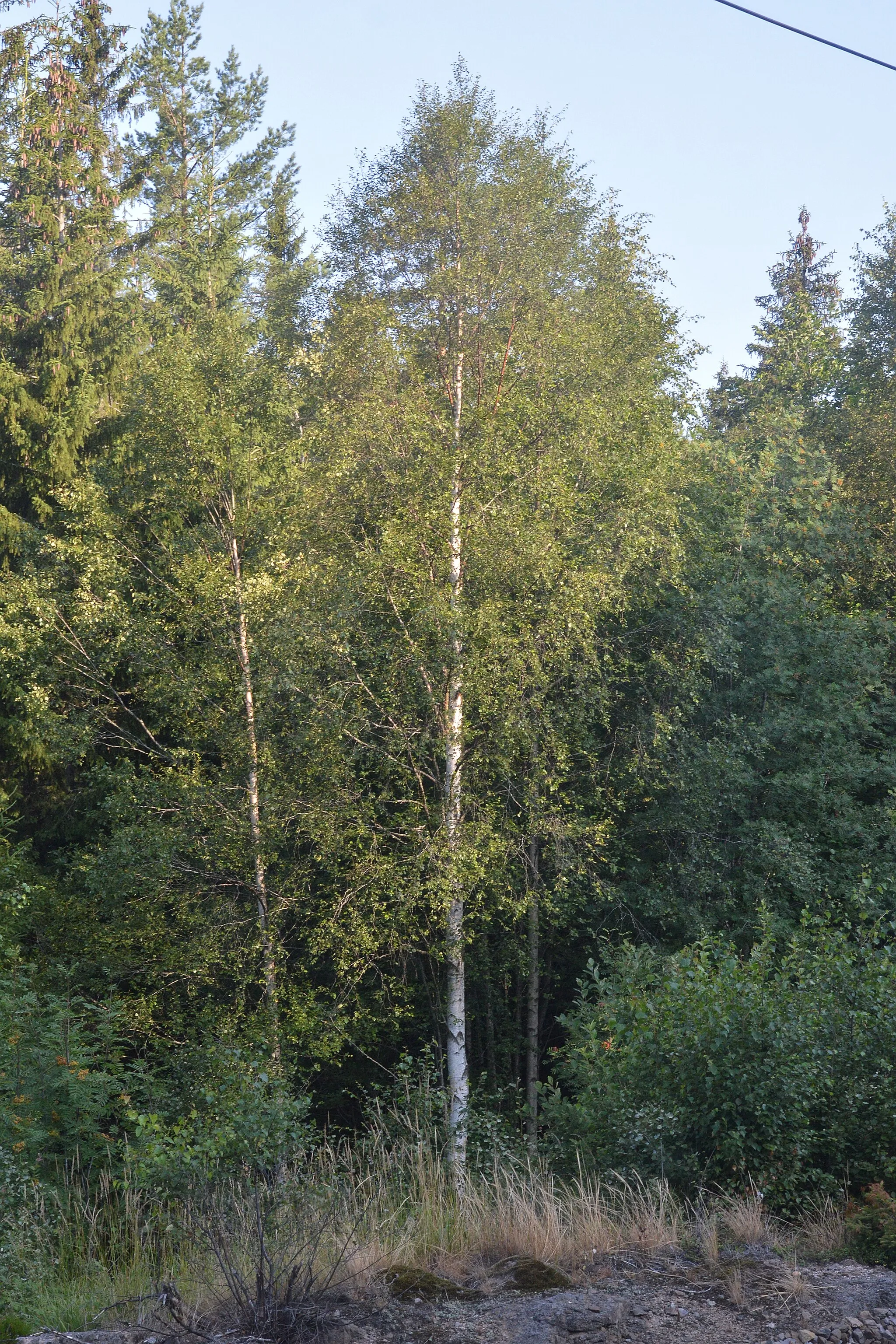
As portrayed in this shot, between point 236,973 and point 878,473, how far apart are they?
40.8 feet

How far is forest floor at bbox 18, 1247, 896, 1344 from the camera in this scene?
160 inches

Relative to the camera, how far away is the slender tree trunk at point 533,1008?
13.0 meters

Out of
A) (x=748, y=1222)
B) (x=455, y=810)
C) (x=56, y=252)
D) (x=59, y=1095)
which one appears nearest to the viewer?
(x=748, y=1222)

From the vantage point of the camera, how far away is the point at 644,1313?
14.1 feet

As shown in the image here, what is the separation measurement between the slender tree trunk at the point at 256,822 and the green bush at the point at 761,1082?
213 inches

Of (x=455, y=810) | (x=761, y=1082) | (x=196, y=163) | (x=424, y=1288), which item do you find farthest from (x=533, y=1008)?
(x=196, y=163)

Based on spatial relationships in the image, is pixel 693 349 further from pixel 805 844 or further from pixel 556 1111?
pixel 556 1111

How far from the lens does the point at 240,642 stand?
13.4m

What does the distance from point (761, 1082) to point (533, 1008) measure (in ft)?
29.2

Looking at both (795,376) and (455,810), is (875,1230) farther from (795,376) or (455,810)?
(795,376)

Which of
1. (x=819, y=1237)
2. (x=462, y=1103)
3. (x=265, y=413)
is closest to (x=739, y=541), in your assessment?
(x=265, y=413)

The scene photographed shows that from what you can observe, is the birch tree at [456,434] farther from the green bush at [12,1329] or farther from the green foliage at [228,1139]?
the green bush at [12,1329]

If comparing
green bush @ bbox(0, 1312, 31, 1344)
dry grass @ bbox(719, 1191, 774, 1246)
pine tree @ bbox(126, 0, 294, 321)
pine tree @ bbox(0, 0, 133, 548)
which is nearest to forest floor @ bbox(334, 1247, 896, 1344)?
dry grass @ bbox(719, 1191, 774, 1246)

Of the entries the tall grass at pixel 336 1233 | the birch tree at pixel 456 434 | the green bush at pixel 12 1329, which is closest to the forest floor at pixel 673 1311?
the tall grass at pixel 336 1233
